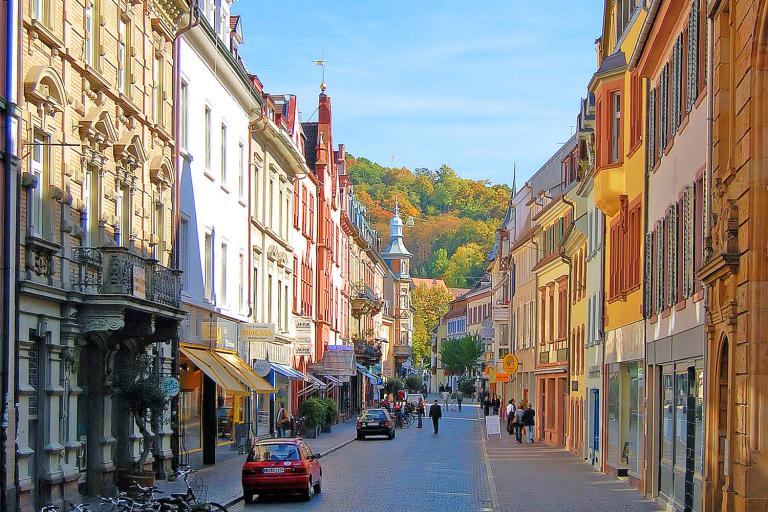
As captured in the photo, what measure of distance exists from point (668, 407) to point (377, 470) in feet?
44.3

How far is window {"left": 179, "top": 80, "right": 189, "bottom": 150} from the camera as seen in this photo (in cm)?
3168

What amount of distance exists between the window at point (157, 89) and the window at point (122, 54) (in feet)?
7.77

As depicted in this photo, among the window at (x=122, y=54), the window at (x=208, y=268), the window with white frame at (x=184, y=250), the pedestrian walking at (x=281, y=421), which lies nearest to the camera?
the window at (x=122, y=54)

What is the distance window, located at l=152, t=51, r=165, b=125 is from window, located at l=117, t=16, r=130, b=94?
2.37 metres

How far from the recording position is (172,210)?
3055cm

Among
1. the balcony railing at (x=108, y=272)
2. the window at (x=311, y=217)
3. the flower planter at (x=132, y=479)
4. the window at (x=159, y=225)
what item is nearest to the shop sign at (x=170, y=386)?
the flower planter at (x=132, y=479)

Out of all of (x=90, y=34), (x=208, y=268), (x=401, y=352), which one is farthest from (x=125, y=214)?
(x=401, y=352)

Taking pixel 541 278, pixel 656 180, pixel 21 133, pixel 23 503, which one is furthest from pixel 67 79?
pixel 541 278

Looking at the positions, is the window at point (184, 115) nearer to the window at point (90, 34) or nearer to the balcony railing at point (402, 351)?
the window at point (90, 34)

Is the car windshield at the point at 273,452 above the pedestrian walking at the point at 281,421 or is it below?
above

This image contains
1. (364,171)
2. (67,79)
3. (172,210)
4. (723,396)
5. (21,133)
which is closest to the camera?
(723,396)

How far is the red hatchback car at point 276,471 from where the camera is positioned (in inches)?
989

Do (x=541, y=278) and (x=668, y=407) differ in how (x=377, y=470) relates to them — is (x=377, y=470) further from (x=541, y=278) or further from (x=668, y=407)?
(x=541, y=278)

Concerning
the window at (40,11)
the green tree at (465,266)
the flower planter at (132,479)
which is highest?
the green tree at (465,266)
